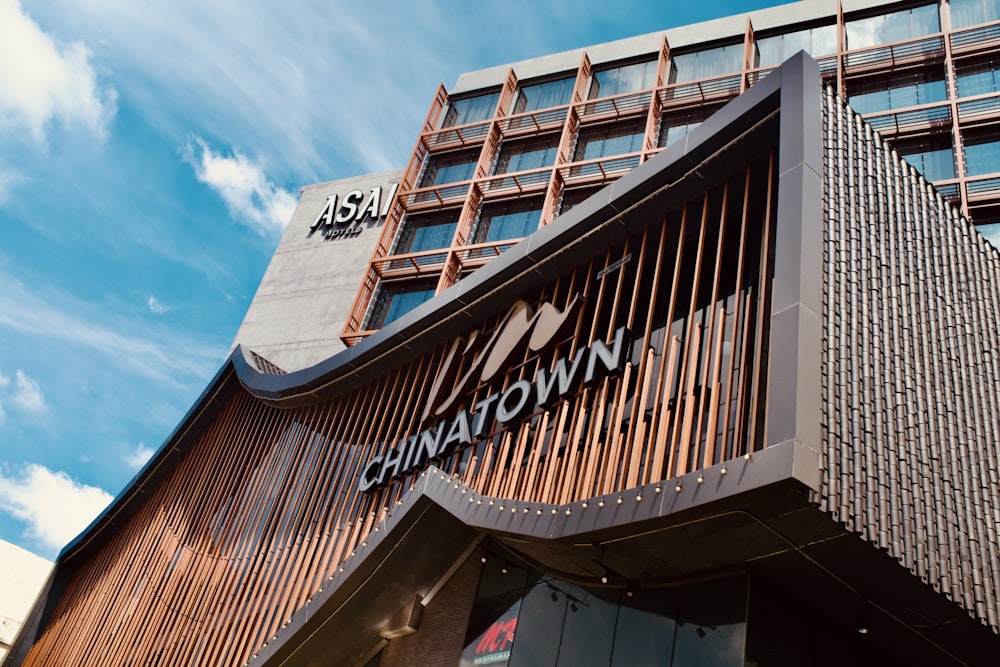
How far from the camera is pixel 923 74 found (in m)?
33.9

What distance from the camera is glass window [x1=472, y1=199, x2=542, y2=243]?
4059cm

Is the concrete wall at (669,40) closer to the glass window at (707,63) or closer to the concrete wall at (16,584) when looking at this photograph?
the glass window at (707,63)

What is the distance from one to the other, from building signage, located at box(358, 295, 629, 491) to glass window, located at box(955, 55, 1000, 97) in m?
22.4

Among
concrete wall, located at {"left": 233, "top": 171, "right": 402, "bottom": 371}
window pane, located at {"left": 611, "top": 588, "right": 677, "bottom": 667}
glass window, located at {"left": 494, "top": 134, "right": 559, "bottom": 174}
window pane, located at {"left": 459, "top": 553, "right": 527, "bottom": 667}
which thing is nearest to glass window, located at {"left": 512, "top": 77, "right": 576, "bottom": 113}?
glass window, located at {"left": 494, "top": 134, "right": 559, "bottom": 174}

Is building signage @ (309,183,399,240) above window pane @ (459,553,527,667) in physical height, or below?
above

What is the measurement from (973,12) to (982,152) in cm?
733

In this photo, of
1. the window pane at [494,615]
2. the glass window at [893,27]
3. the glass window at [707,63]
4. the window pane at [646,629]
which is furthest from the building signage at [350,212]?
the window pane at [646,629]

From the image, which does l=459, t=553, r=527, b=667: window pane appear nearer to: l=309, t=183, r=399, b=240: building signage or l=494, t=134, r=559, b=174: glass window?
l=494, t=134, r=559, b=174: glass window

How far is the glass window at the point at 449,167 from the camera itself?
44900mm

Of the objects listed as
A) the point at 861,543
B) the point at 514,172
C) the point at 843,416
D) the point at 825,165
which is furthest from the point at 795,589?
the point at 514,172

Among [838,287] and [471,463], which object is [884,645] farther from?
[471,463]

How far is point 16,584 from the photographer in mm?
34875

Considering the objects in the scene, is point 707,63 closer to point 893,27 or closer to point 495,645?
point 893,27

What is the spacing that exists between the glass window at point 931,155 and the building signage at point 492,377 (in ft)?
62.1
